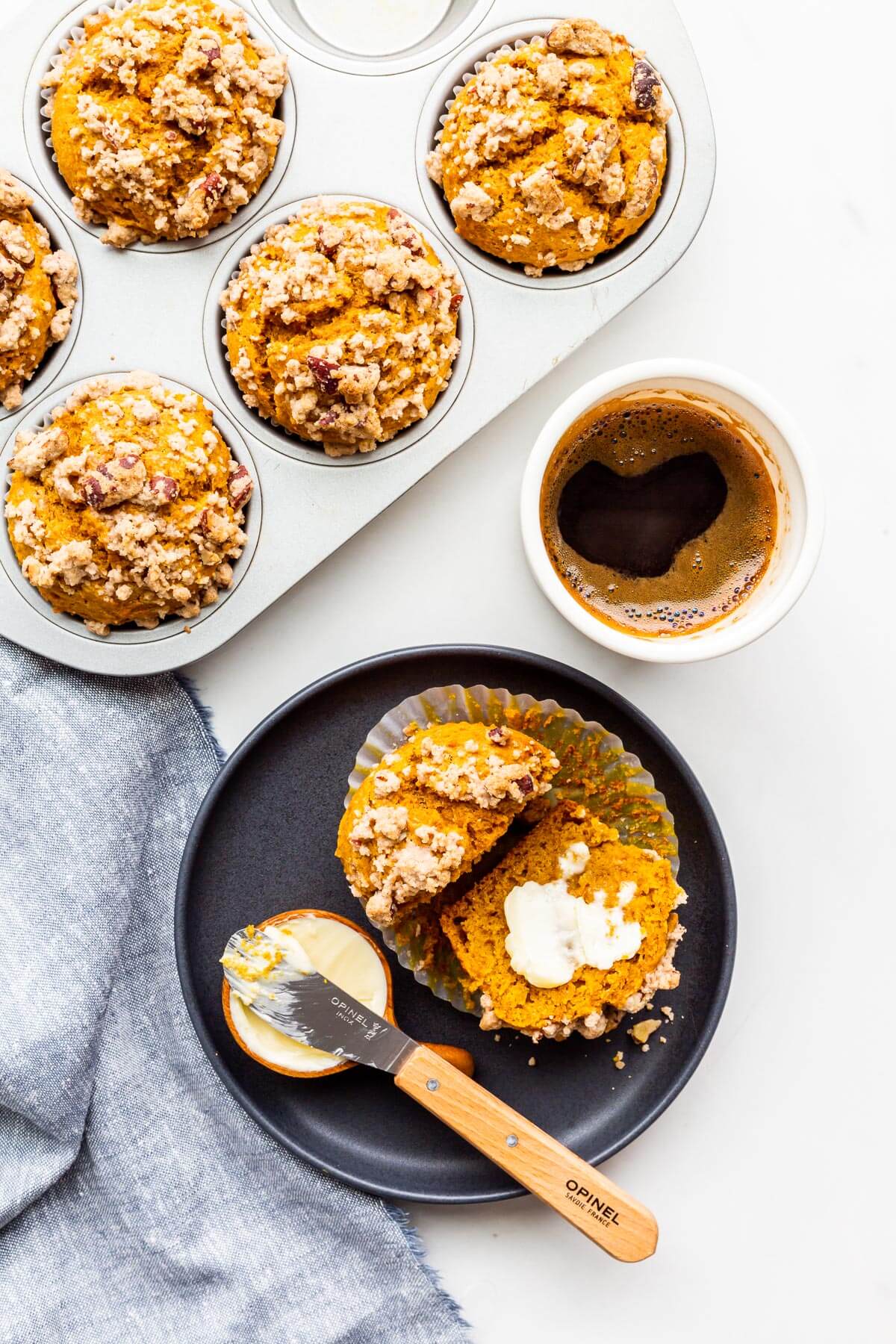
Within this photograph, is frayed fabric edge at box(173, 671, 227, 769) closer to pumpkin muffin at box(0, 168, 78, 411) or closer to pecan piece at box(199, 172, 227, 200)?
pumpkin muffin at box(0, 168, 78, 411)

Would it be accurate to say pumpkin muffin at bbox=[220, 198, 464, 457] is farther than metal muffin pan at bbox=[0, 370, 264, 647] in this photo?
No

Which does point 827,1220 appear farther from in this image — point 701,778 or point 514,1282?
point 701,778

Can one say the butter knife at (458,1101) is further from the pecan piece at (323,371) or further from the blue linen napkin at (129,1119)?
the pecan piece at (323,371)

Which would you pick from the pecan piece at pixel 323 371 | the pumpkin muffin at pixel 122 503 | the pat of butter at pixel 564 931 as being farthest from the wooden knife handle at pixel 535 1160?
the pecan piece at pixel 323 371

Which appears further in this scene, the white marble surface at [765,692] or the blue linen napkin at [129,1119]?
the white marble surface at [765,692]

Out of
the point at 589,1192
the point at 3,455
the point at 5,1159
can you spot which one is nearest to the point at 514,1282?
the point at 589,1192

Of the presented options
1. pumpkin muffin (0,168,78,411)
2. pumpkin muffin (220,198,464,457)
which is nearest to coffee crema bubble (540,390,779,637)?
pumpkin muffin (220,198,464,457)
